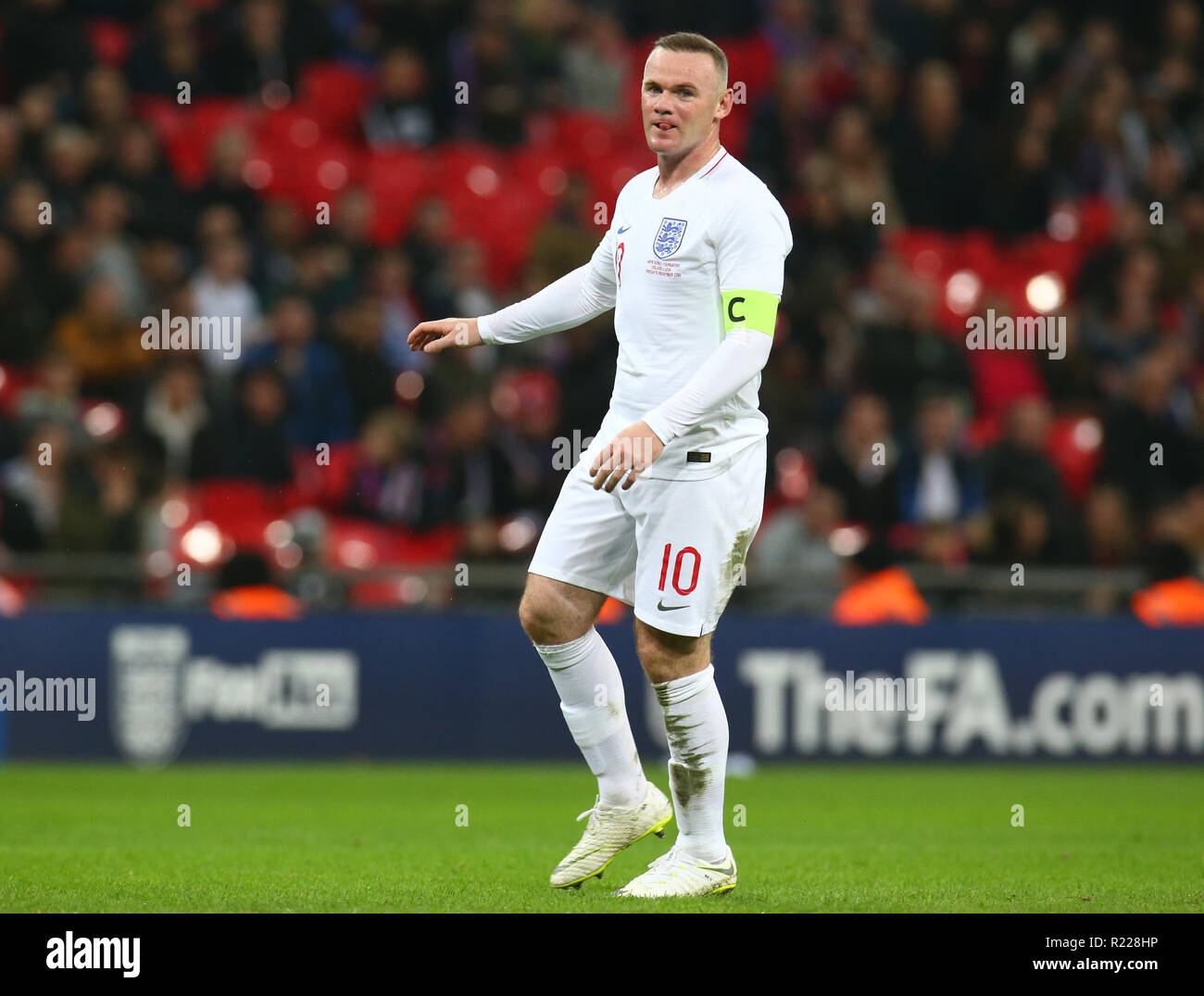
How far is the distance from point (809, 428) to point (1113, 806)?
4.66 metres

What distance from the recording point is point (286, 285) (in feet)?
47.0

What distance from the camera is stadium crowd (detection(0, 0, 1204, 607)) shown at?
1325cm

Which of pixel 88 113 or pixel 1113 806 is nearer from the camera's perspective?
pixel 1113 806

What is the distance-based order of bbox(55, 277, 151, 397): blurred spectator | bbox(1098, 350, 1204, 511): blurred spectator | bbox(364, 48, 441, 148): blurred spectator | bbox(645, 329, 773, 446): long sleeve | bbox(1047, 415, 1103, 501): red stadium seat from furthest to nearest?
bbox(364, 48, 441, 148): blurred spectator → bbox(1047, 415, 1103, 501): red stadium seat → bbox(1098, 350, 1204, 511): blurred spectator → bbox(55, 277, 151, 397): blurred spectator → bbox(645, 329, 773, 446): long sleeve

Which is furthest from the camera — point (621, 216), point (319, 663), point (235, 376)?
point (235, 376)

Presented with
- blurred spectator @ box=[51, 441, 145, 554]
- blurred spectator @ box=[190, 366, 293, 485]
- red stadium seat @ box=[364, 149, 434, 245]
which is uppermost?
red stadium seat @ box=[364, 149, 434, 245]

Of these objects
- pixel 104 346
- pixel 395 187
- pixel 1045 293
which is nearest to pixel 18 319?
pixel 104 346

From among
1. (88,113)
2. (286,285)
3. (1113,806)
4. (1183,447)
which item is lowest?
(1113,806)

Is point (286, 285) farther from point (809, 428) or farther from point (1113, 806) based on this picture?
point (1113, 806)

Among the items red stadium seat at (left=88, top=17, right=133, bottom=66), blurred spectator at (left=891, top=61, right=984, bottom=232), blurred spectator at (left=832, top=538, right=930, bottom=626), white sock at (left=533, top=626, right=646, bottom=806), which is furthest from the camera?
blurred spectator at (left=891, top=61, right=984, bottom=232)

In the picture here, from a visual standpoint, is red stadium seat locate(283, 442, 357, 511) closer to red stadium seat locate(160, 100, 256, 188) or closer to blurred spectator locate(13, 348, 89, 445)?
blurred spectator locate(13, 348, 89, 445)

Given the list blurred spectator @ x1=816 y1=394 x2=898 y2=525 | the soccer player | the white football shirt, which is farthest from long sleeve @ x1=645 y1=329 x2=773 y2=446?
blurred spectator @ x1=816 y1=394 x2=898 y2=525

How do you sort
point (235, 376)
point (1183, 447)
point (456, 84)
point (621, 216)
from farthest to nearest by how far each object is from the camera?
1. point (456, 84)
2. point (1183, 447)
3. point (235, 376)
4. point (621, 216)

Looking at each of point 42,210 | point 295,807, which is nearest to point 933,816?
point 295,807
